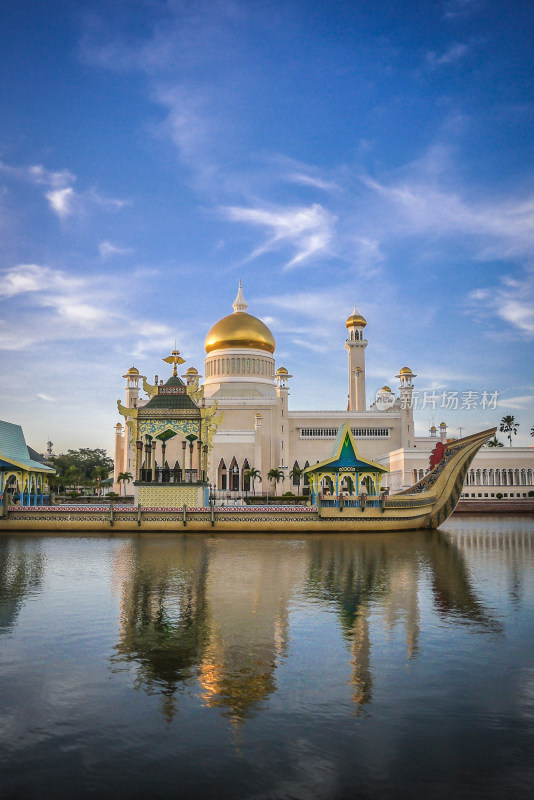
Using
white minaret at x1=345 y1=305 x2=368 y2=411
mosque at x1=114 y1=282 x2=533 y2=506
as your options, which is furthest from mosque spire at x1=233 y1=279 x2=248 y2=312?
white minaret at x1=345 y1=305 x2=368 y2=411

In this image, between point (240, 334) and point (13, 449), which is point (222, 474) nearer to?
point (240, 334)

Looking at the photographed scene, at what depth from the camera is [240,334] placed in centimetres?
6531

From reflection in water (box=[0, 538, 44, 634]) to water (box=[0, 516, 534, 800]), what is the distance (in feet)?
0.31

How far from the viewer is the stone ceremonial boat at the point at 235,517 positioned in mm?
30719

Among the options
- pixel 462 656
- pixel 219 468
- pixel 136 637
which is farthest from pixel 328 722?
pixel 219 468

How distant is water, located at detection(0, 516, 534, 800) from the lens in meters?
5.78

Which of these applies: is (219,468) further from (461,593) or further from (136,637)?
(136,637)

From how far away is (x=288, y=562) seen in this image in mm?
19719

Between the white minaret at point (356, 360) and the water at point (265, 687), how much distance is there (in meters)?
52.8

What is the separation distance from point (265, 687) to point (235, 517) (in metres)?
23.1

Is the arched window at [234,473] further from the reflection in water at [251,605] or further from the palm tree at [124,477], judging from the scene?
the reflection in water at [251,605]

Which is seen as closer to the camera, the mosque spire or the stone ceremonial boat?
the stone ceremonial boat

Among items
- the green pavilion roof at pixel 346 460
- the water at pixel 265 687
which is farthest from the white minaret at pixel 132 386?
the water at pixel 265 687

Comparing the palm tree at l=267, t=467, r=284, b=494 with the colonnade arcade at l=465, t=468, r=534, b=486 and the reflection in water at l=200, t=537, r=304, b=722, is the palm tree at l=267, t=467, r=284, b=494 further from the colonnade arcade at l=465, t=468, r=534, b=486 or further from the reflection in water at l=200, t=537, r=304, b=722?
the reflection in water at l=200, t=537, r=304, b=722
